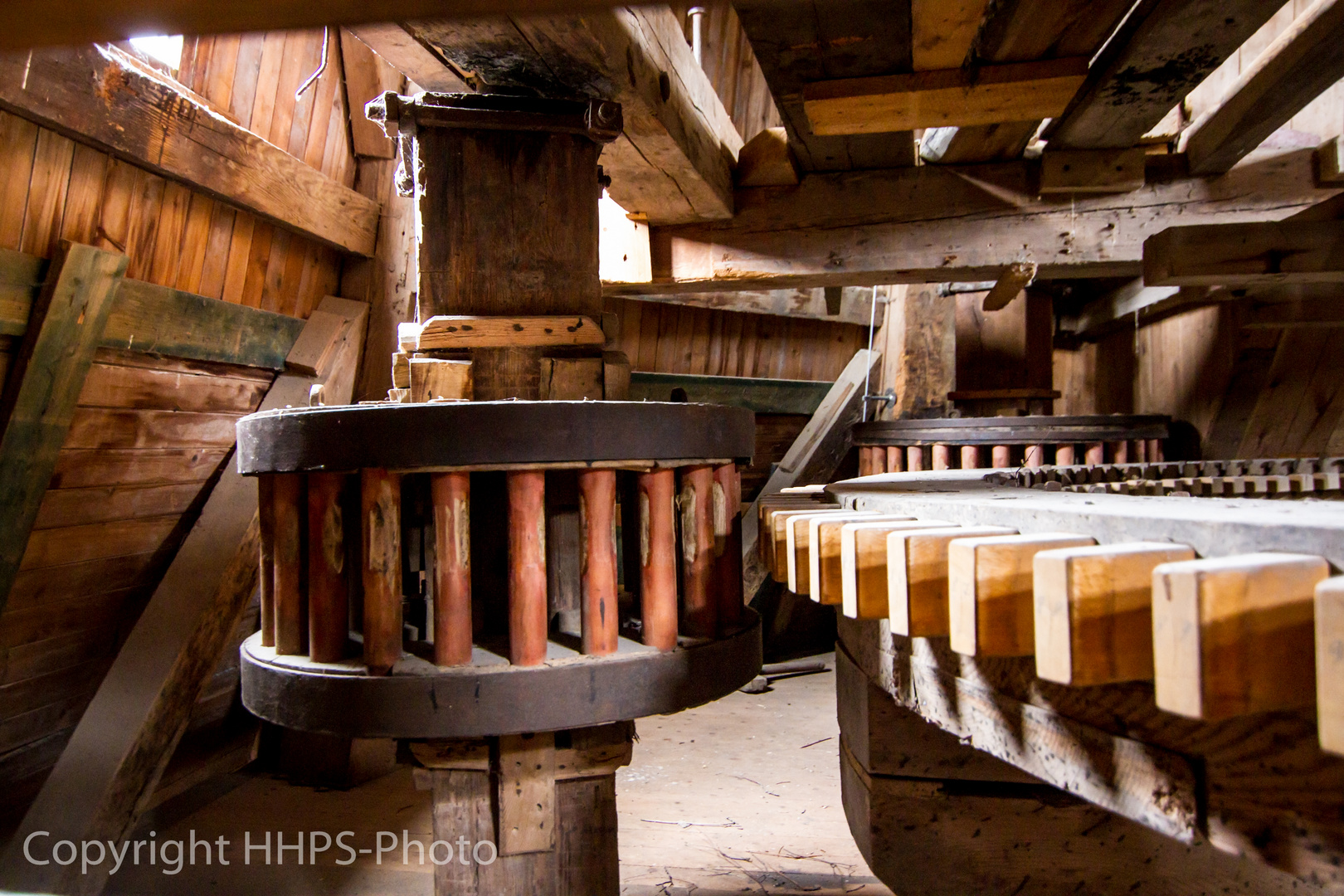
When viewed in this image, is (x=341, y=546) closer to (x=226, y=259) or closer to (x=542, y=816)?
(x=542, y=816)

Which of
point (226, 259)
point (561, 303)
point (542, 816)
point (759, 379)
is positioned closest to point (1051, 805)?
point (542, 816)

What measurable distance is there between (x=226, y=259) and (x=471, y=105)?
1.68 m

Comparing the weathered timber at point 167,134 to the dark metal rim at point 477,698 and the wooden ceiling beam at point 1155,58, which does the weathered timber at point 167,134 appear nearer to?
the dark metal rim at point 477,698

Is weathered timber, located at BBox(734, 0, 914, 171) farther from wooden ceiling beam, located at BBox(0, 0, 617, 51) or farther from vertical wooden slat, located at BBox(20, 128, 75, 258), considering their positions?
vertical wooden slat, located at BBox(20, 128, 75, 258)

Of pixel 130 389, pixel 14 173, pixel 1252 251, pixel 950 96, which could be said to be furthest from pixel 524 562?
pixel 1252 251

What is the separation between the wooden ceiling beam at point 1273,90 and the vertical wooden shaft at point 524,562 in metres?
2.18

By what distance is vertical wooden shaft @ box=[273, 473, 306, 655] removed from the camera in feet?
5.24

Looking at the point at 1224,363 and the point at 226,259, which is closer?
the point at 226,259

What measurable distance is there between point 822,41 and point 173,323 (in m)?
2.39

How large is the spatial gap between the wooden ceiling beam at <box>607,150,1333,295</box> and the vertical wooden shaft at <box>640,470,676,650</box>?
6.92 ft

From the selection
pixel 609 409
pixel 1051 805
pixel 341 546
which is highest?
pixel 609 409

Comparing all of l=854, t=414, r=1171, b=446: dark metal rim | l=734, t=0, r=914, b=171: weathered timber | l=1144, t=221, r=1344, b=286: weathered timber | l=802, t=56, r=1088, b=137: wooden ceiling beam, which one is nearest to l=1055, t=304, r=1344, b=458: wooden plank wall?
l=854, t=414, r=1171, b=446: dark metal rim

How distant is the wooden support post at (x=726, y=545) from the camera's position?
1.80 metres

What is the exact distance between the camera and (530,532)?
152 centimetres
